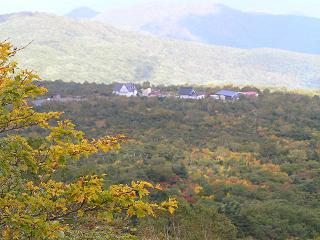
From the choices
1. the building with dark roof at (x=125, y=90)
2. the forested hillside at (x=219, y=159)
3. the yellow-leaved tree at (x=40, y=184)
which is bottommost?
the building with dark roof at (x=125, y=90)

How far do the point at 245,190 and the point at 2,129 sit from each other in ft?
117

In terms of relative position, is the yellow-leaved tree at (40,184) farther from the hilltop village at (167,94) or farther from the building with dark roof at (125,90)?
the building with dark roof at (125,90)

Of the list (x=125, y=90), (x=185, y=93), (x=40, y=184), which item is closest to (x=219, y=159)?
(x=185, y=93)

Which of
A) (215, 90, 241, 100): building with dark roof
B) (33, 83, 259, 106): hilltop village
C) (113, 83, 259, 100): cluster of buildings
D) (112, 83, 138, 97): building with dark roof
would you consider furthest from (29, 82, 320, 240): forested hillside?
(112, 83, 138, 97): building with dark roof

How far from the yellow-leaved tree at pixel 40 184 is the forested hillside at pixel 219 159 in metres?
0.56

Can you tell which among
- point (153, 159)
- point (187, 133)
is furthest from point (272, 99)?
point (153, 159)

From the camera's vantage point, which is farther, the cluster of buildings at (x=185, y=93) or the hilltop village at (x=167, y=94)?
the cluster of buildings at (x=185, y=93)

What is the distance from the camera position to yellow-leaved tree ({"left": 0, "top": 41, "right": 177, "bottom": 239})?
23.5 ft

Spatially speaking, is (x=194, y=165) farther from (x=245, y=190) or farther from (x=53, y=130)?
(x=53, y=130)

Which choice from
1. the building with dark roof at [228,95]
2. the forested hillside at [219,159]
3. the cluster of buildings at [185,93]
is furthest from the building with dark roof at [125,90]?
the building with dark roof at [228,95]

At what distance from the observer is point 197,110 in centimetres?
7950

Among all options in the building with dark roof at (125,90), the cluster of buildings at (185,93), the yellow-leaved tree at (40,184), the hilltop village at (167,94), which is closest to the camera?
the yellow-leaved tree at (40,184)

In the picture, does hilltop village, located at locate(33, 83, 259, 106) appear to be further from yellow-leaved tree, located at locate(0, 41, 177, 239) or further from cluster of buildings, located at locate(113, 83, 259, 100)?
yellow-leaved tree, located at locate(0, 41, 177, 239)

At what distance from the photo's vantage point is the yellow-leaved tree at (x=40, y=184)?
7160 millimetres
